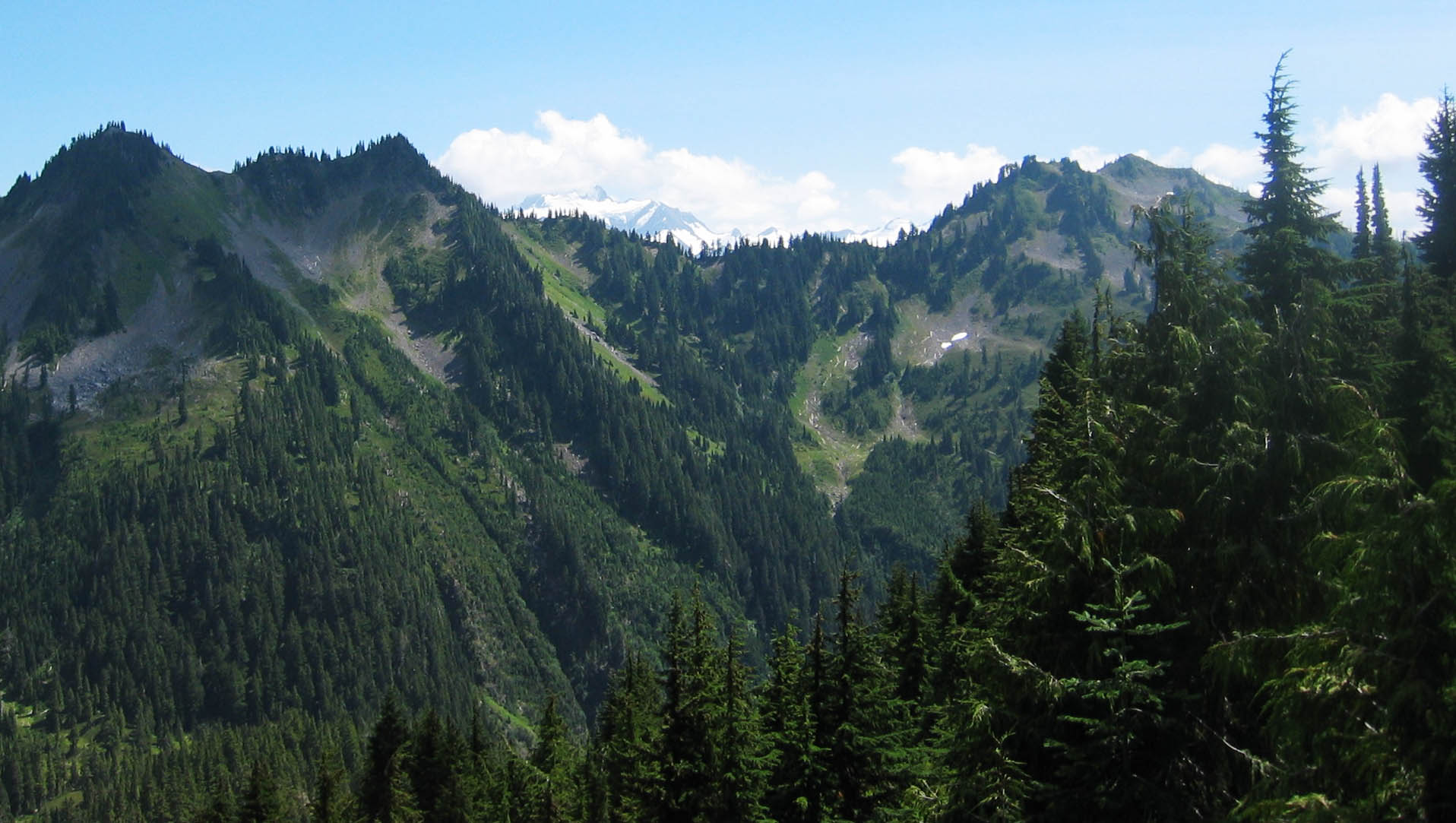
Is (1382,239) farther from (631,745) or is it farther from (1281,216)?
(631,745)

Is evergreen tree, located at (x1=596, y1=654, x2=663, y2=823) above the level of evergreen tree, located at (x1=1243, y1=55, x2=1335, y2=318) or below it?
below

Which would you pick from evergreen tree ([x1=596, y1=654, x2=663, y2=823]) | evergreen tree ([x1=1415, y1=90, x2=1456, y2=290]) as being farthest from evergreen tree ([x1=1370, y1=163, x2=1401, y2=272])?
evergreen tree ([x1=596, y1=654, x2=663, y2=823])

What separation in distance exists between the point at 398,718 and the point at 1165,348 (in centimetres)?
5289

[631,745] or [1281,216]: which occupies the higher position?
[1281,216]

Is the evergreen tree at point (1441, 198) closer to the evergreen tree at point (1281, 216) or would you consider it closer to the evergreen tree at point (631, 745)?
the evergreen tree at point (1281, 216)

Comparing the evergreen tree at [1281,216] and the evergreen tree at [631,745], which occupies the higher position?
the evergreen tree at [1281,216]

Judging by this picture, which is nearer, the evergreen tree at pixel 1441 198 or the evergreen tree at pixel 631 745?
the evergreen tree at pixel 631 745

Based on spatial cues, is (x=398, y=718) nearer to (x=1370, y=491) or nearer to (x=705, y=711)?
(x=705, y=711)

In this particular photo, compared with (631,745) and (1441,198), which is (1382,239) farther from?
(631,745)

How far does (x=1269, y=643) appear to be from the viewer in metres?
14.8

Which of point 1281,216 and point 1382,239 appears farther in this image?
point 1382,239

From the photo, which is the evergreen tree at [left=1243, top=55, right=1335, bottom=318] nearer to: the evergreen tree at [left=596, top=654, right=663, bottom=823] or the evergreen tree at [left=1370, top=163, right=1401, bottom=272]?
the evergreen tree at [left=1370, top=163, right=1401, bottom=272]

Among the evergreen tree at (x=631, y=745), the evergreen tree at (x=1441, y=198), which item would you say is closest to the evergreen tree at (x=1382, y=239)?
the evergreen tree at (x=1441, y=198)

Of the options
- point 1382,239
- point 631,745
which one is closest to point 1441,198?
point 1382,239
